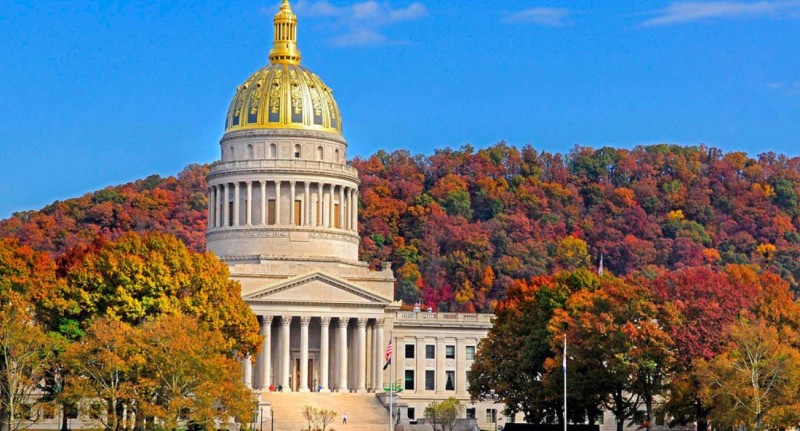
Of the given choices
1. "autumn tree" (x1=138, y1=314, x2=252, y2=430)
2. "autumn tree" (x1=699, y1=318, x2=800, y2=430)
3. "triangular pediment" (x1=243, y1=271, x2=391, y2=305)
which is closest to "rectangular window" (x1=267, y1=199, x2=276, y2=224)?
"triangular pediment" (x1=243, y1=271, x2=391, y2=305)

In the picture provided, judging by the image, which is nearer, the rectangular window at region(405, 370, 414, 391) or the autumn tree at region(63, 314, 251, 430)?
the autumn tree at region(63, 314, 251, 430)

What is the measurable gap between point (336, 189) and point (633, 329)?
5460 cm

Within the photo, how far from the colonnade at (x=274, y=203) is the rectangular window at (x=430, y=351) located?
13626 mm

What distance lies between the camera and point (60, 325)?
11662 centimetres

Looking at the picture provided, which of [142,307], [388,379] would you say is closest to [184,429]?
[142,307]

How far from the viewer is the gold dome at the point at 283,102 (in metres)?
167

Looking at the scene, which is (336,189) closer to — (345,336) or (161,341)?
(345,336)

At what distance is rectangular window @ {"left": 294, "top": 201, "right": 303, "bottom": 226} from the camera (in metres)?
166

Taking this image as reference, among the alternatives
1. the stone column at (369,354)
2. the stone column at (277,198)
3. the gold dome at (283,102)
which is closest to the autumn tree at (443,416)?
the stone column at (369,354)

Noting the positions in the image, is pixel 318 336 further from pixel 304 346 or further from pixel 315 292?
pixel 315 292

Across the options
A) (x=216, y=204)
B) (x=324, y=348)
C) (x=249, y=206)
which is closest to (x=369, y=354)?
(x=324, y=348)

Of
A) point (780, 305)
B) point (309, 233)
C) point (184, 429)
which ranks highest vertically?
point (309, 233)

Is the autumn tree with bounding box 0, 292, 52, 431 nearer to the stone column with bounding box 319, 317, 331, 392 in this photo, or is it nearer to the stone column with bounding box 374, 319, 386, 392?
the stone column with bounding box 319, 317, 331, 392

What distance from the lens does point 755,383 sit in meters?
108
